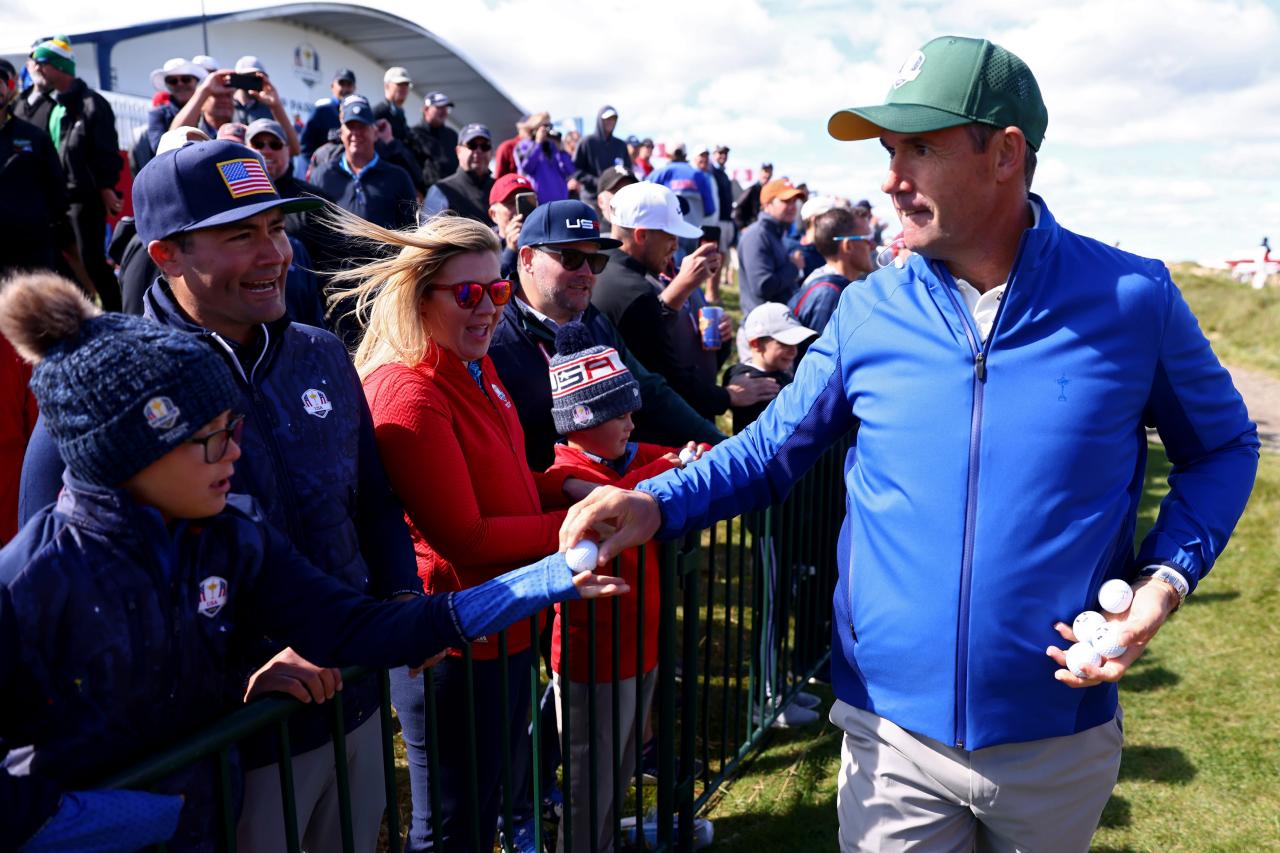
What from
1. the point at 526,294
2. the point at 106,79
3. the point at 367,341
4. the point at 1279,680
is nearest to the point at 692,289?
the point at 526,294

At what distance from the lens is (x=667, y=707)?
3.44 metres

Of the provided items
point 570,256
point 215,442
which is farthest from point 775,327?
point 215,442

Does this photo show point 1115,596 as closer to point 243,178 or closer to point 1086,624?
point 1086,624

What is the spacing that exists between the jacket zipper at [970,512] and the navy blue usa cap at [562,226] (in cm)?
202

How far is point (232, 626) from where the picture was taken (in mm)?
2008

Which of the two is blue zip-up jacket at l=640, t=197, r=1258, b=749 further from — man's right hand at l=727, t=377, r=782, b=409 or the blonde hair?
man's right hand at l=727, t=377, r=782, b=409

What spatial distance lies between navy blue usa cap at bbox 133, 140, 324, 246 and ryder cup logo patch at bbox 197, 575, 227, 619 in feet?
2.80

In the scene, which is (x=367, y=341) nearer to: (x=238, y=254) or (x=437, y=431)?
(x=437, y=431)

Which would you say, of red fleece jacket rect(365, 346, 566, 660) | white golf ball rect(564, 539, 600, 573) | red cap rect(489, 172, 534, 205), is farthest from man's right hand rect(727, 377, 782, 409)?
white golf ball rect(564, 539, 600, 573)

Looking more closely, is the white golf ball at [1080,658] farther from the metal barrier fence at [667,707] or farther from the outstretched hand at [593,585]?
the metal barrier fence at [667,707]

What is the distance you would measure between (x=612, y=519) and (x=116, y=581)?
1.07 metres

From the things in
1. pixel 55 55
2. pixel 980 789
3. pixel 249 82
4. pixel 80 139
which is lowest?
pixel 980 789

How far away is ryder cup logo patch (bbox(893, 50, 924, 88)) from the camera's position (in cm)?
229

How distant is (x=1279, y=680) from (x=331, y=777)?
5.47m
